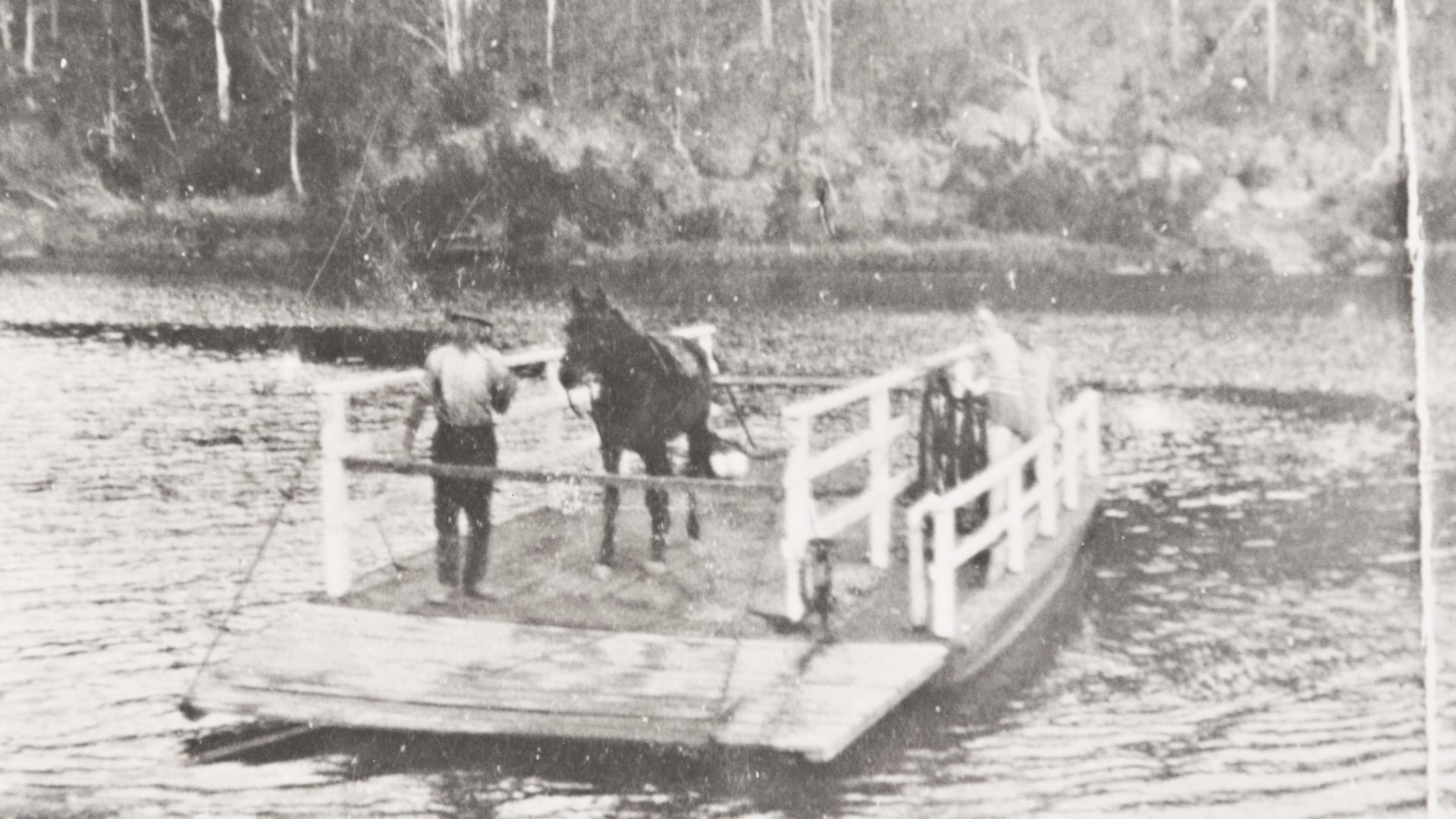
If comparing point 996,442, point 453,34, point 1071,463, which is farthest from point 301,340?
point 1071,463

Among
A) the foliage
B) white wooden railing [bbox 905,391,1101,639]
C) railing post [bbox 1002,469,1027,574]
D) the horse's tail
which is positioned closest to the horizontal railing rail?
white wooden railing [bbox 905,391,1101,639]

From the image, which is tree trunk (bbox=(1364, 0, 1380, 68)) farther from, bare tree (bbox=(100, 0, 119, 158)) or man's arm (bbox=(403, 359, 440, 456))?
bare tree (bbox=(100, 0, 119, 158))

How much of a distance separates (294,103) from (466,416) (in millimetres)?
3727

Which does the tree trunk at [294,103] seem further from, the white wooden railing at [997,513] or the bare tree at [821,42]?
the white wooden railing at [997,513]

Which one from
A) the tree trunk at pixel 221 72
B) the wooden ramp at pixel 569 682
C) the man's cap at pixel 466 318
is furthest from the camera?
the tree trunk at pixel 221 72

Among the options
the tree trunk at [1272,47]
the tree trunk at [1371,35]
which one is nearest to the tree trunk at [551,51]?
the tree trunk at [1272,47]

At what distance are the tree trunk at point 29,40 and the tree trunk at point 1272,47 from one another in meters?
6.72

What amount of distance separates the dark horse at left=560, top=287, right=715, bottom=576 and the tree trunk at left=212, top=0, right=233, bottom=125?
3314 mm

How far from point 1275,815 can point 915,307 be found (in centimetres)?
736

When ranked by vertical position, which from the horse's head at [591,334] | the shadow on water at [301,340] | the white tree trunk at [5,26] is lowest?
the shadow on water at [301,340]

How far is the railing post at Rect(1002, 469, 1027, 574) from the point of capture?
7824 millimetres

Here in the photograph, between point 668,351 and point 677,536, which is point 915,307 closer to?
point 677,536

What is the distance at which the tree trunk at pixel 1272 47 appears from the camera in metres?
8.04

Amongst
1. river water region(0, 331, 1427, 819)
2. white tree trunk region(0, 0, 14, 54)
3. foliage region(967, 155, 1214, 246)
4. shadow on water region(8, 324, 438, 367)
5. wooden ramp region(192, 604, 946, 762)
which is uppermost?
white tree trunk region(0, 0, 14, 54)
